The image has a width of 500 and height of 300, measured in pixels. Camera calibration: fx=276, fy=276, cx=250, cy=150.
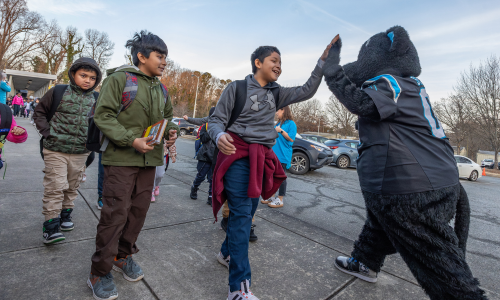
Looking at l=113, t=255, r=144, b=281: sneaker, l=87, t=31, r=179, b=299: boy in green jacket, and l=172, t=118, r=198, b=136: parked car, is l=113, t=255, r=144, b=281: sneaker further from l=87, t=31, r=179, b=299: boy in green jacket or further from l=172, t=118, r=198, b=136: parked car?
l=172, t=118, r=198, b=136: parked car

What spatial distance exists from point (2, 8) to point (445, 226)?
4463 cm

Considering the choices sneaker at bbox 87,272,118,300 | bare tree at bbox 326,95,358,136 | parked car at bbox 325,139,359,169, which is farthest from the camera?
bare tree at bbox 326,95,358,136

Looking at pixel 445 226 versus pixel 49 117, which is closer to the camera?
pixel 445 226

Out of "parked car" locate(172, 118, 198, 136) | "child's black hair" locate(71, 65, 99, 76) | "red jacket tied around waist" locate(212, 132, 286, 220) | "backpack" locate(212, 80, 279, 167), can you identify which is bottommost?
"parked car" locate(172, 118, 198, 136)

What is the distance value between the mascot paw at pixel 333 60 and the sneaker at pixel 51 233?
2.59 metres

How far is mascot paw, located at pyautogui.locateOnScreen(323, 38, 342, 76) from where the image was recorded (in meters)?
1.86

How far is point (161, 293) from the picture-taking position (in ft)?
6.21

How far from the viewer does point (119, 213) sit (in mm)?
1848

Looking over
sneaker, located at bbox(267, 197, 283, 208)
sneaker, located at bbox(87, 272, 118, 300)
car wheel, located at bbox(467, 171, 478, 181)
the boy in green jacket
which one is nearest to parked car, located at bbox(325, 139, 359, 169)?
car wheel, located at bbox(467, 171, 478, 181)

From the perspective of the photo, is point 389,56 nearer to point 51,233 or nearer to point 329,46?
point 329,46

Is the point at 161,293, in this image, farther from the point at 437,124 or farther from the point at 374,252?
the point at 437,124

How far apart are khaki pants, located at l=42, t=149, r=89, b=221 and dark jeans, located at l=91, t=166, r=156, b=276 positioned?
0.92 metres

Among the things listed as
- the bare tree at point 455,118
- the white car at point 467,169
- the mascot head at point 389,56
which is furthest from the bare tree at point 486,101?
the mascot head at point 389,56

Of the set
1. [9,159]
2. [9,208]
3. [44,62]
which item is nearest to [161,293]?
[9,208]
